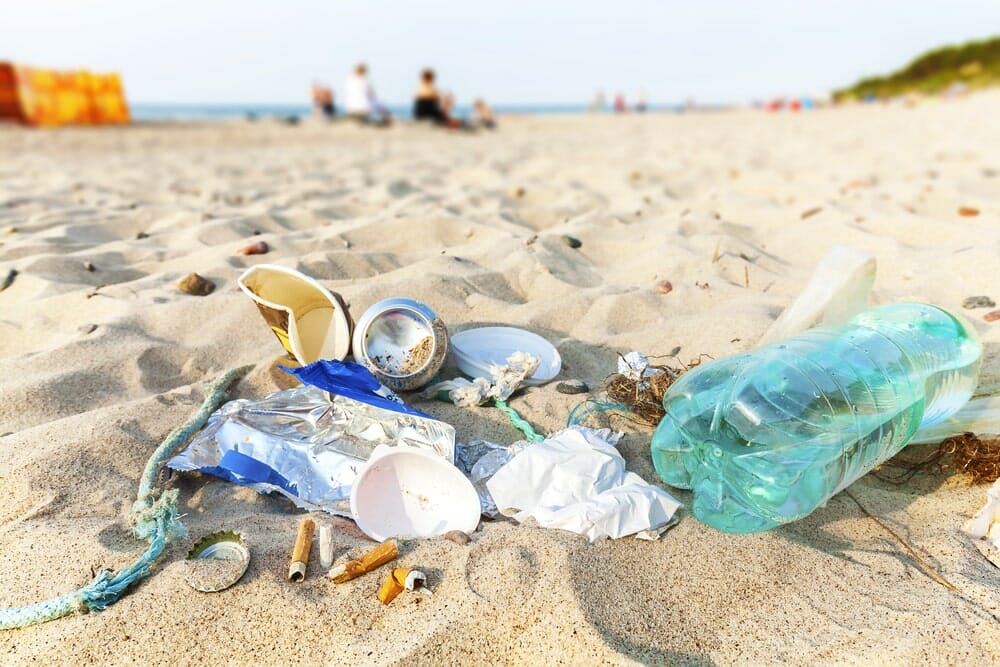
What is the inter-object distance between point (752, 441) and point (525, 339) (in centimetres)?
93

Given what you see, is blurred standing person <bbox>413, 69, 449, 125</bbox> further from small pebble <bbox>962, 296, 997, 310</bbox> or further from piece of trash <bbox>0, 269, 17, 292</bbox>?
small pebble <bbox>962, 296, 997, 310</bbox>

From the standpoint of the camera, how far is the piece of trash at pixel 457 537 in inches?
59.5

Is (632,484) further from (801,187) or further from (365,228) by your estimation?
(801,187)

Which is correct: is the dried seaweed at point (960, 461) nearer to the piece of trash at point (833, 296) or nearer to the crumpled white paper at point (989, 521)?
the crumpled white paper at point (989, 521)

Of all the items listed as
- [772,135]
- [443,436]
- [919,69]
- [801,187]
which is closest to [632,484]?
[443,436]

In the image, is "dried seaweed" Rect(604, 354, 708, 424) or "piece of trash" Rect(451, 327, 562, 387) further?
"piece of trash" Rect(451, 327, 562, 387)

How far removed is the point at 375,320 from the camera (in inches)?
83.7

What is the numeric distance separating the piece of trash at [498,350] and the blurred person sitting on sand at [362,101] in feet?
37.0

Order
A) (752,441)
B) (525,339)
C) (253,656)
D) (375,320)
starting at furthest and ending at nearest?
(525,339) → (375,320) → (752,441) → (253,656)

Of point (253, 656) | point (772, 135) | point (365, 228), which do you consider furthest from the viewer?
point (772, 135)

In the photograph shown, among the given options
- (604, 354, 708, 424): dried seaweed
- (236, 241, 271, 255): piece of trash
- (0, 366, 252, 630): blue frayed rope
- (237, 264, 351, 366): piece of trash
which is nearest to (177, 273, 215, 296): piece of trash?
(236, 241, 271, 255): piece of trash

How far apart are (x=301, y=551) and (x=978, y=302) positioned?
2.53 meters

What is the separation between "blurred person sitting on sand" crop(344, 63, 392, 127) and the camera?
42.4ft

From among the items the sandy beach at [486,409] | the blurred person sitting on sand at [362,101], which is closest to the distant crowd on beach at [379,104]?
the blurred person sitting on sand at [362,101]
